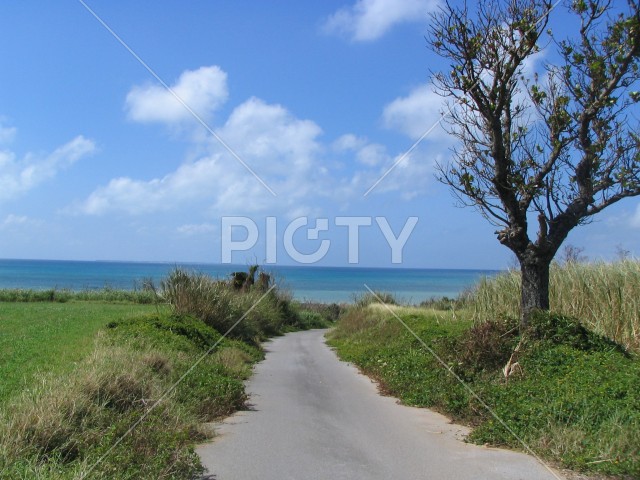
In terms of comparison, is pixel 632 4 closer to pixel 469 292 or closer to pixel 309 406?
pixel 309 406

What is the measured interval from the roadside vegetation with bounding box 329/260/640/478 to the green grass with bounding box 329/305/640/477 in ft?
0.05

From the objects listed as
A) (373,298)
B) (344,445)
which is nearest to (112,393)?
(344,445)

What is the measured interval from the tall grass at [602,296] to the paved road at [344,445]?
4.08m

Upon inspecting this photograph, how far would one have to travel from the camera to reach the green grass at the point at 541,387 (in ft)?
21.9

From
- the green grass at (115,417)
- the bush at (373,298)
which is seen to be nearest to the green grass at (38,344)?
the green grass at (115,417)

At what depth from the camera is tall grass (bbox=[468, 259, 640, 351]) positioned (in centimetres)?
1242

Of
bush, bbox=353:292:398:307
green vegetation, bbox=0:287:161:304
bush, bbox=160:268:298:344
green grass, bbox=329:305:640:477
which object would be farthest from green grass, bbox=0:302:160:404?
bush, bbox=353:292:398:307

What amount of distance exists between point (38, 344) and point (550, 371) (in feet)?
30.0

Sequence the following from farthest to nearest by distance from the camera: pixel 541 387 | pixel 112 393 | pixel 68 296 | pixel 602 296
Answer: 1. pixel 68 296
2. pixel 602 296
3. pixel 541 387
4. pixel 112 393

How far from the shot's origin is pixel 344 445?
24.4ft

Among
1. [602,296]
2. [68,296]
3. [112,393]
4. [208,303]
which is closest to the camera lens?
[112,393]

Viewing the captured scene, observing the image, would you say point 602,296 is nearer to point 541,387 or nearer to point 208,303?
point 541,387

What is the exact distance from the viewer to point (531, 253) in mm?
11367

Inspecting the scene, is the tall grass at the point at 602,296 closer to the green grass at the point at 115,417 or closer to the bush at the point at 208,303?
the green grass at the point at 115,417
